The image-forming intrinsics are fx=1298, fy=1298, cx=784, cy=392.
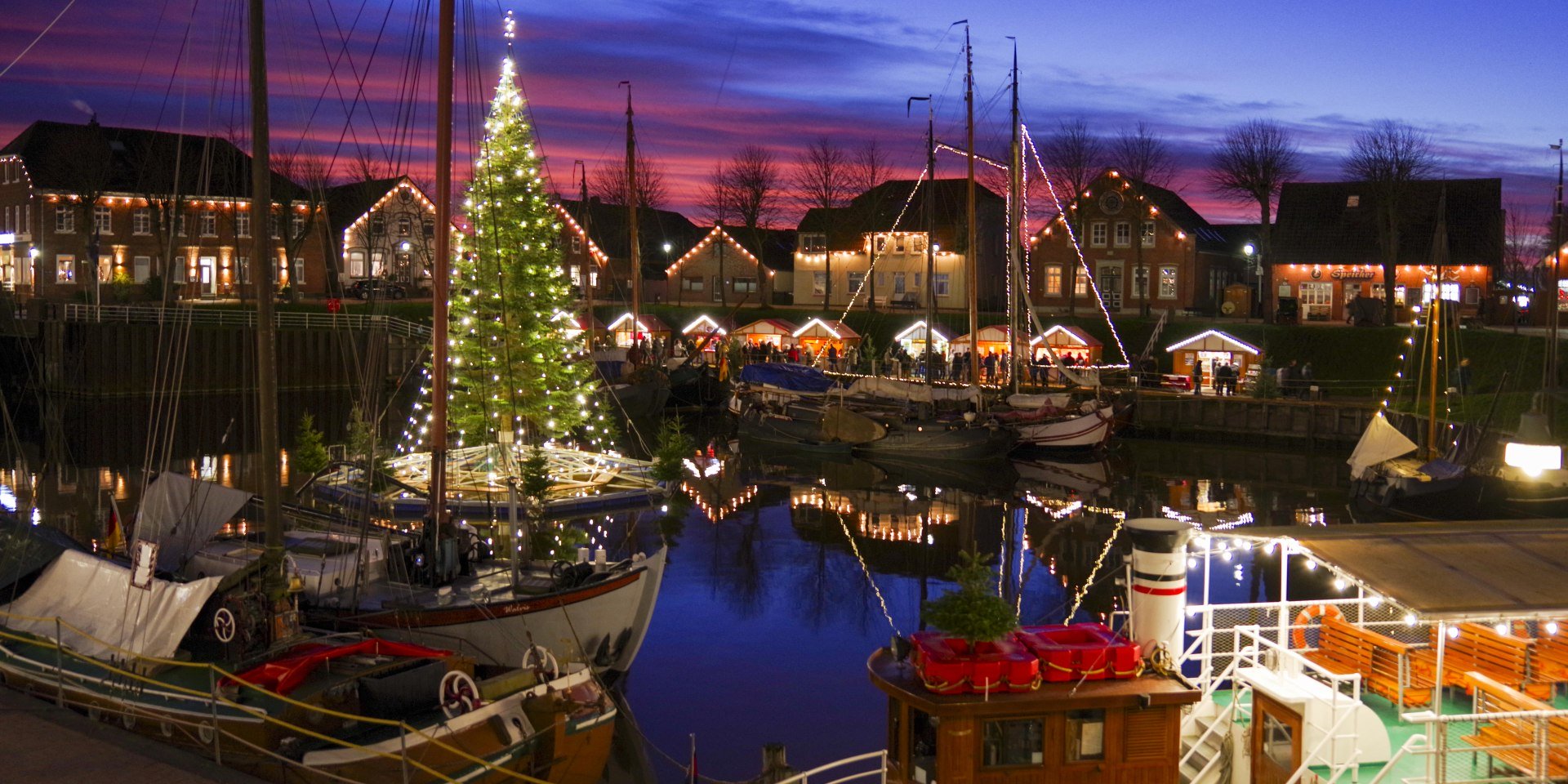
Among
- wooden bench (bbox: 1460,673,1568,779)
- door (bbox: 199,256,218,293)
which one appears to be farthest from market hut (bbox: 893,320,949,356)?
wooden bench (bbox: 1460,673,1568,779)

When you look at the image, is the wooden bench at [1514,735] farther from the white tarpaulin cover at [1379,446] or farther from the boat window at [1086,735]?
the white tarpaulin cover at [1379,446]

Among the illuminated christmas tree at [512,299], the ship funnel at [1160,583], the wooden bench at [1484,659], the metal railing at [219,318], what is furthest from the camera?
the metal railing at [219,318]

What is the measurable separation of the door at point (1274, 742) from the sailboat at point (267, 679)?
6267 millimetres

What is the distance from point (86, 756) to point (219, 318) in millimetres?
54850

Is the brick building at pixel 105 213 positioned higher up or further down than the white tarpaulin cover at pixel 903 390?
higher up

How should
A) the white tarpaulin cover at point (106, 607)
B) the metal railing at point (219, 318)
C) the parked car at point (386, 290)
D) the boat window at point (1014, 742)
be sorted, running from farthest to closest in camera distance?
the parked car at point (386, 290) → the metal railing at point (219, 318) → the white tarpaulin cover at point (106, 607) → the boat window at point (1014, 742)

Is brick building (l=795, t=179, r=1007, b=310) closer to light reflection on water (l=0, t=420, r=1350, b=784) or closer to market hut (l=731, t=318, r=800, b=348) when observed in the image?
market hut (l=731, t=318, r=800, b=348)

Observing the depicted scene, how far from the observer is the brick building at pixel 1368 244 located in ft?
212

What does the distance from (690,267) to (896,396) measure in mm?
42213

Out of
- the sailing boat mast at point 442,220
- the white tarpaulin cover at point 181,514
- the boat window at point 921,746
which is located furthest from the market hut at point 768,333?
the boat window at point 921,746

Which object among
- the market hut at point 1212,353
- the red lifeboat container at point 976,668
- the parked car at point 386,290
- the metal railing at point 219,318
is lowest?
the red lifeboat container at point 976,668

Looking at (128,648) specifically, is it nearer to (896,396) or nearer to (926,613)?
(926,613)

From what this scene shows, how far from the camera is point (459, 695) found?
12562mm

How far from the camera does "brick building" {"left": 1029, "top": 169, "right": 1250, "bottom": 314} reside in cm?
7106
